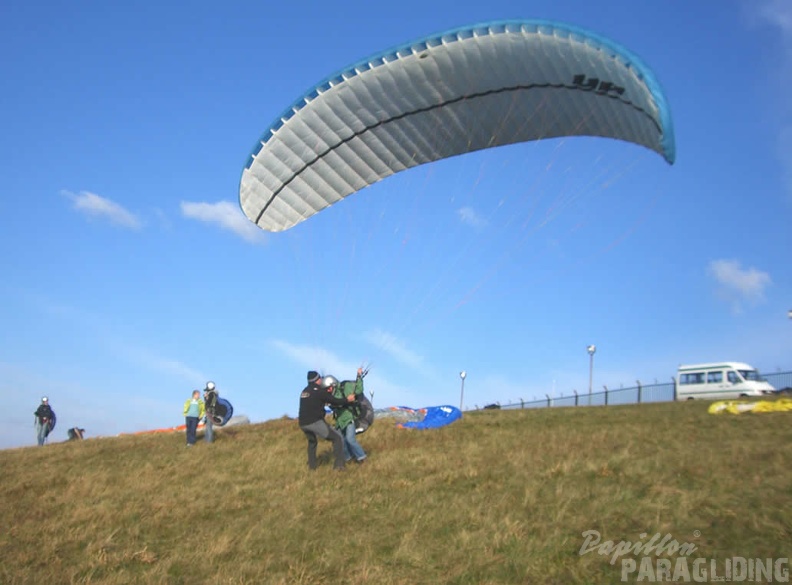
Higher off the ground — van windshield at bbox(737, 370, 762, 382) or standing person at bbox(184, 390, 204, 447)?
van windshield at bbox(737, 370, 762, 382)

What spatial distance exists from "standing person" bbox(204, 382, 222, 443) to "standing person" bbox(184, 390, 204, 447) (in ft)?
0.85

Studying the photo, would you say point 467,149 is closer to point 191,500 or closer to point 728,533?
point 191,500

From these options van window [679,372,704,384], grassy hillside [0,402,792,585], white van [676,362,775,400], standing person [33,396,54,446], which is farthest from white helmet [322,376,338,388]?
van window [679,372,704,384]

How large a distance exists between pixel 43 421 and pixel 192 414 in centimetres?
858

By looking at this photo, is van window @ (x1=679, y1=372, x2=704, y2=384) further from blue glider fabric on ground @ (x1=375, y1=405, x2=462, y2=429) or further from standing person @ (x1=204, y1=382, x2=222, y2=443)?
standing person @ (x1=204, y1=382, x2=222, y2=443)

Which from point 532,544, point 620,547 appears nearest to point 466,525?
point 532,544

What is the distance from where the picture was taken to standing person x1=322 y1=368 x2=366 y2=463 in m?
14.8

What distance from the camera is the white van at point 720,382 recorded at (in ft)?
92.2

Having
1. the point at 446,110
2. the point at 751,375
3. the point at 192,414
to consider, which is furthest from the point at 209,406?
the point at 751,375

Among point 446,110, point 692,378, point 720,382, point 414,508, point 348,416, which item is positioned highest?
point 446,110

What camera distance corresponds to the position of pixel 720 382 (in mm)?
29016

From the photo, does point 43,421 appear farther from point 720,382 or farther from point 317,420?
point 720,382

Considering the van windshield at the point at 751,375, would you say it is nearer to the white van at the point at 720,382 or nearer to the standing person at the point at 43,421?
the white van at the point at 720,382

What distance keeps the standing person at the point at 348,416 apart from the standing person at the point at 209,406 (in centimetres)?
616
